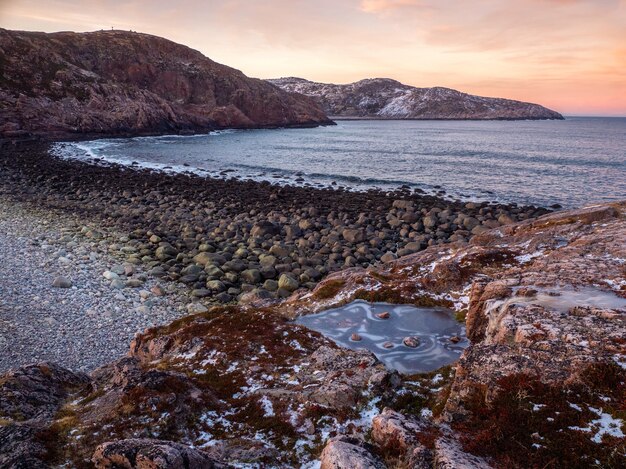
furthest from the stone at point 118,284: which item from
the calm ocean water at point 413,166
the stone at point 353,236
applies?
the calm ocean water at point 413,166

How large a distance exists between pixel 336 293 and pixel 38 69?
105 metres

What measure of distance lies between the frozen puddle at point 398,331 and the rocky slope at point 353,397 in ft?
2.14

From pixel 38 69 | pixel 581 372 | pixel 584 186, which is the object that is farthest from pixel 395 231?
pixel 38 69

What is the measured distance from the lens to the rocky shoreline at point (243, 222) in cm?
1862

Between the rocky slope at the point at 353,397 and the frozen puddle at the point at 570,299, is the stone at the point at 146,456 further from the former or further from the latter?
the frozen puddle at the point at 570,299

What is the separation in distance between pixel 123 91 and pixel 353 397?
107 m

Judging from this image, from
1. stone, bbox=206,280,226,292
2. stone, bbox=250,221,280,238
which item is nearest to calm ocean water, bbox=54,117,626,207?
stone, bbox=250,221,280,238

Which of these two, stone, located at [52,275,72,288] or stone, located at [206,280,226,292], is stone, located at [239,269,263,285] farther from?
stone, located at [52,275,72,288]

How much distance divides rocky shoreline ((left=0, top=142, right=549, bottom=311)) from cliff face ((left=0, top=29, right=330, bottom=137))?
42.9m

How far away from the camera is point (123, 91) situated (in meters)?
96.4

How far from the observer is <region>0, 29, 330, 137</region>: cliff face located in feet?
257

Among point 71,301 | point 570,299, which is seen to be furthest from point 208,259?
point 570,299

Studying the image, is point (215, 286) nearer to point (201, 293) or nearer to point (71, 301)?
point (201, 293)

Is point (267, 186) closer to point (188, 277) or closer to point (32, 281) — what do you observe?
point (188, 277)
